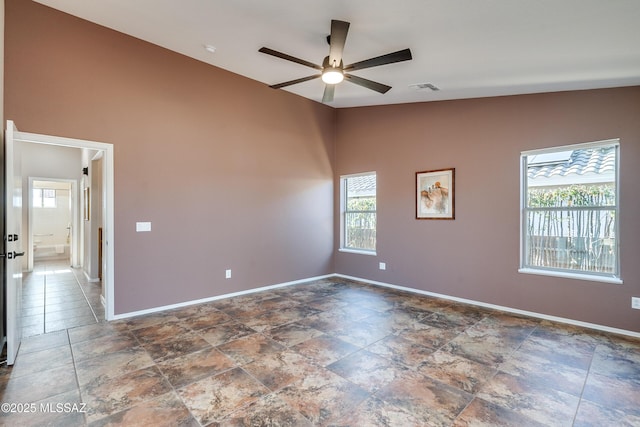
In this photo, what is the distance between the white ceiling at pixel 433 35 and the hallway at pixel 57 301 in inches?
142

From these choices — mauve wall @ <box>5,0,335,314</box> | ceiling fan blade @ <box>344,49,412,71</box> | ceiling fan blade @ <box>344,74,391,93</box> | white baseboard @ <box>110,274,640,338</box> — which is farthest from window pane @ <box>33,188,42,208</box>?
ceiling fan blade @ <box>344,49,412,71</box>

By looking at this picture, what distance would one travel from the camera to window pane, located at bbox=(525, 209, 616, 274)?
11.5 feet

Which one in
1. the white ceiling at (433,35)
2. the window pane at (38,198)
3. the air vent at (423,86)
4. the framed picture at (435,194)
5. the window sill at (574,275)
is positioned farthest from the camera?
the window pane at (38,198)

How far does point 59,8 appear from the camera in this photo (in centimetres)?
328

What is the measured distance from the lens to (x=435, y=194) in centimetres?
482

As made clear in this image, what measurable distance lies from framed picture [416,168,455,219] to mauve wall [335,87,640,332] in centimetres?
10

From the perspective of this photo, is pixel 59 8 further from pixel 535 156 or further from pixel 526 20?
pixel 535 156

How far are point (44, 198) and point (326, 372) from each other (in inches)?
435

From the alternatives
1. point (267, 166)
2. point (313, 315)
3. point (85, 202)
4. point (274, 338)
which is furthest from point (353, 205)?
point (85, 202)

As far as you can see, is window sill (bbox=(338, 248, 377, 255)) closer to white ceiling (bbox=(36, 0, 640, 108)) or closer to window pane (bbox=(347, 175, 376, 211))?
window pane (bbox=(347, 175, 376, 211))

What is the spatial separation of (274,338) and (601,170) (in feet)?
13.9

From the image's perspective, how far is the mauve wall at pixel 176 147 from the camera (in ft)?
10.8

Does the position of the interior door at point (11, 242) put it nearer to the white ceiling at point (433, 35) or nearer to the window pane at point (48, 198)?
the white ceiling at point (433, 35)

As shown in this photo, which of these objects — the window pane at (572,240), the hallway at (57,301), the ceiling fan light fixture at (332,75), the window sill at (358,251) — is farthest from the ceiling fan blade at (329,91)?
the hallway at (57,301)
